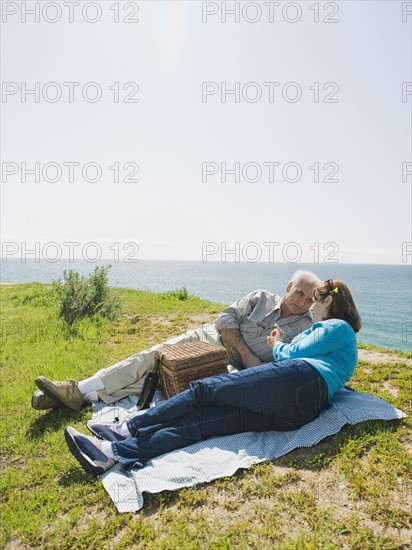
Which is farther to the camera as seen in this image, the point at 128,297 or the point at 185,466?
the point at 128,297

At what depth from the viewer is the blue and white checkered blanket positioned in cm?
332

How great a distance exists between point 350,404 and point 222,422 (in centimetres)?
156

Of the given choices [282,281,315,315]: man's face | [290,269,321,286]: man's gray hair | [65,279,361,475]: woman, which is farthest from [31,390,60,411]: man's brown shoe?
[290,269,321,286]: man's gray hair

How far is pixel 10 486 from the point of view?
11.8 ft

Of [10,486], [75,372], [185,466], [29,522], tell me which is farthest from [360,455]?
[75,372]

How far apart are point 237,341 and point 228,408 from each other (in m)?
1.70

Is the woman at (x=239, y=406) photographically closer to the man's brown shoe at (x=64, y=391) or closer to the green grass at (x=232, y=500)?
the green grass at (x=232, y=500)

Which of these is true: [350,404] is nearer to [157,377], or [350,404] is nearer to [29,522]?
[157,377]

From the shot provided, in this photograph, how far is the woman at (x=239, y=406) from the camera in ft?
12.2

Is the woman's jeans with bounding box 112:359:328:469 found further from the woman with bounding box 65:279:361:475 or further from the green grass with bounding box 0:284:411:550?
the green grass with bounding box 0:284:411:550

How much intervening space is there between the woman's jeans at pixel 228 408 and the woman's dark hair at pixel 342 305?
0.68 meters

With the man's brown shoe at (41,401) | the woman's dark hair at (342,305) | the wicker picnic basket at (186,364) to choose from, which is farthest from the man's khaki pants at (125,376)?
the woman's dark hair at (342,305)

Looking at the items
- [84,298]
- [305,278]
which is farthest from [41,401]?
[84,298]

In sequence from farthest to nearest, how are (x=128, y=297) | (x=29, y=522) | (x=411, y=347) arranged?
(x=411, y=347)
(x=128, y=297)
(x=29, y=522)
